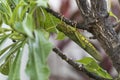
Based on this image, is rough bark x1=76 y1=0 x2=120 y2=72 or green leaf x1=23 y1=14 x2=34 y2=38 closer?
green leaf x1=23 y1=14 x2=34 y2=38

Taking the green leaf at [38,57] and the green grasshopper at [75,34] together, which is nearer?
the green leaf at [38,57]

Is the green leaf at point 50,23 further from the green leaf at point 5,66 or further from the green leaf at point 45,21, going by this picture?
the green leaf at point 5,66

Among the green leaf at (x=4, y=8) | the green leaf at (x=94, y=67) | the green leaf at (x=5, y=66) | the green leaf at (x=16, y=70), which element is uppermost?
the green leaf at (x=4, y=8)

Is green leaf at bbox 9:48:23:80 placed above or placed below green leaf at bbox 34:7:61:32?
below

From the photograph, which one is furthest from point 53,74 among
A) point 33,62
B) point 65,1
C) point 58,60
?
point 33,62

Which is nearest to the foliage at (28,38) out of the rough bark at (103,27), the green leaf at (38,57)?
the green leaf at (38,57)

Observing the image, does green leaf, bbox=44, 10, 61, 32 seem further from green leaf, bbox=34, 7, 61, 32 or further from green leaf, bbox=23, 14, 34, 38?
green leaf, bbox=23, 14, 34, 38

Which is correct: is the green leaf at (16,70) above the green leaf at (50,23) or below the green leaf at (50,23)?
below

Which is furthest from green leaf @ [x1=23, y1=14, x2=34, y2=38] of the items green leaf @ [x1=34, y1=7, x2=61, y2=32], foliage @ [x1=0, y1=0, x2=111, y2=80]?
green leaf @ [x1=34, y1=7, x2=61, y2=32]

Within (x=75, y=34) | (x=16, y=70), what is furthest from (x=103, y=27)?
(x=16, y=70)
